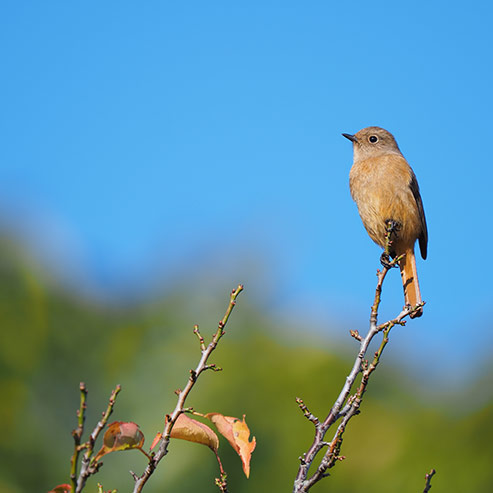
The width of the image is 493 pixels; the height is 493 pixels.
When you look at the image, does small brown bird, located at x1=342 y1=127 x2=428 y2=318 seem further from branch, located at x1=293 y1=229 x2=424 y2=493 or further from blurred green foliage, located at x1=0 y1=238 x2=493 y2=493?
blurred green foliage, located at x1=0 y1=238 x2=493 y2=493

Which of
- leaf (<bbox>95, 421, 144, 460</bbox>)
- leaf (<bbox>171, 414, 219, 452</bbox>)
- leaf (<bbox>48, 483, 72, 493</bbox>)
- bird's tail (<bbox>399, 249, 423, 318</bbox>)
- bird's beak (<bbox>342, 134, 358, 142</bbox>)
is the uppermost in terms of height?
bird's beak (<bbox>342, 134, 358, 142</bbox>)

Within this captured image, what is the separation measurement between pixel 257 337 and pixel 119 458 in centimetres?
370

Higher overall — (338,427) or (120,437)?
(338,427)

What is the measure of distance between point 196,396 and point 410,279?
6.91 m

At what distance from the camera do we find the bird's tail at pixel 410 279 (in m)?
6.16

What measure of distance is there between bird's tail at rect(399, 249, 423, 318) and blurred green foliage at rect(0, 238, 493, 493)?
18.7 ft

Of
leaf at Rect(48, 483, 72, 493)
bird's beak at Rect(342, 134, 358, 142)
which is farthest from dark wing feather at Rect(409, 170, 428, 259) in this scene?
leaf at Rect(48, 483, 72, 493)

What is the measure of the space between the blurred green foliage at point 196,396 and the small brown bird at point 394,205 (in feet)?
18.8

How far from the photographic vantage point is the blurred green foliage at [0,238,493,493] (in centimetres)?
1152

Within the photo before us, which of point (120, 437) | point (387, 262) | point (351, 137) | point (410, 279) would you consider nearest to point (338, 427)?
point (120, 437)

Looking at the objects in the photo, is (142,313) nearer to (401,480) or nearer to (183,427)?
(401,480)

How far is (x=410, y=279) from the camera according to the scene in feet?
21.0

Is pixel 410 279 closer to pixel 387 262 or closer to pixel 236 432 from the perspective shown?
pixel 387 262

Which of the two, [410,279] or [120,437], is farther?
[410,279]
